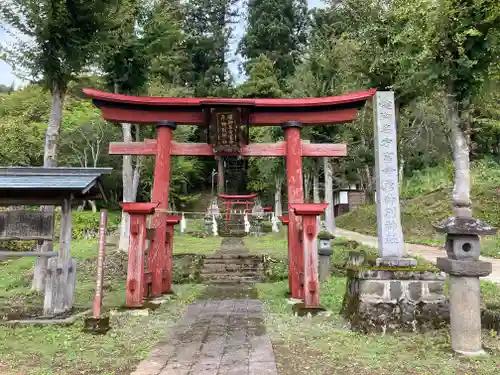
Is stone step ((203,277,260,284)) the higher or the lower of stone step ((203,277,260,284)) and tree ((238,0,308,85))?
the lower

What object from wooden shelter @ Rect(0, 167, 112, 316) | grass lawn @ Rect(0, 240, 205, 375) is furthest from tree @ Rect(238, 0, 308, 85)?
grass lawn @ Rect(0, 240, 205, 375)

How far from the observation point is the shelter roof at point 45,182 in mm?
7332

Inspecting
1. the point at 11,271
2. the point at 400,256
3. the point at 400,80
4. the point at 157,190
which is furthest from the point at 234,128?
the point at 11,271

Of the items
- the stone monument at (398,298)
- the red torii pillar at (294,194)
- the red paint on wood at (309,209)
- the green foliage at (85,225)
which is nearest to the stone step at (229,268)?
the red torii pillar at (294,194)

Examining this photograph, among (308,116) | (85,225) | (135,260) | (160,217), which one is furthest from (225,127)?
(85,225)

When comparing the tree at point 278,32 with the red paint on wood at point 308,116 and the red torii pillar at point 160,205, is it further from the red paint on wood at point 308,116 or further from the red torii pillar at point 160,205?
the red torii pillar at point 160,205

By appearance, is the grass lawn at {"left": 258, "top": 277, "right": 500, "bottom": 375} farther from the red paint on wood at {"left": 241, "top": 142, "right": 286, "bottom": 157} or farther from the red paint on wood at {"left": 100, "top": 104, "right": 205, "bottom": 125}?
the red paint on wood at {"left": 100, "top": 104, "right": 205, "bottom": 125}

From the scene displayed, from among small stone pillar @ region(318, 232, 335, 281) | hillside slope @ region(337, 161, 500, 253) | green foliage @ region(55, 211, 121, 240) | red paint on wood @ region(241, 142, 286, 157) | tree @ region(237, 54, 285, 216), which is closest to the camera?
red paint on wood @ region(241, 142, 286, 157)

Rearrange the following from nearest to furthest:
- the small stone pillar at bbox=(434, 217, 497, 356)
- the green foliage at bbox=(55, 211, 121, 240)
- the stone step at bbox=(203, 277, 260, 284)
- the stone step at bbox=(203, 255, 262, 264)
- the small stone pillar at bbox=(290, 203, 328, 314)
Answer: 1. the small stone pillar at bbox=(434, 217, 497, 356)
2. the small stone pillar at bbox=(290, 203, 328, 314)
3. the stone step at bbox=(203, 277, 260, 284)
4. the stone step at bbox=(203, 255, 262, 264)
5. the green foliage at bbox=(55, 211, 121, 240)

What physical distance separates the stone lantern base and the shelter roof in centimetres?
526

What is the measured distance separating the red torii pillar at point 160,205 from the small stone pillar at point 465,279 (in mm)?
5910

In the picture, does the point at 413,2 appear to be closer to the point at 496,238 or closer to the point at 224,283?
the point at 224,283

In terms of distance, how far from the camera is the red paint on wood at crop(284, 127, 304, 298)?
9.15 m

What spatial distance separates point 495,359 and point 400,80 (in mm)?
8648
